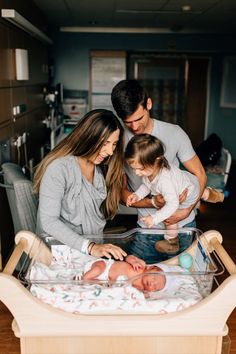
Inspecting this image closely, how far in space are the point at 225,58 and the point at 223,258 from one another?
239 inches

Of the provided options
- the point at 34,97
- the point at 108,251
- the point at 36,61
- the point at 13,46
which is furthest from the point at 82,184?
the point at 36,61

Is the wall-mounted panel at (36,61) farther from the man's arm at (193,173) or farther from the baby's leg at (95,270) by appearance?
the baby's leg at (95,270)

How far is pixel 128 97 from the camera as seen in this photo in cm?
175

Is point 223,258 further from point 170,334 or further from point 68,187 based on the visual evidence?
point 68,187

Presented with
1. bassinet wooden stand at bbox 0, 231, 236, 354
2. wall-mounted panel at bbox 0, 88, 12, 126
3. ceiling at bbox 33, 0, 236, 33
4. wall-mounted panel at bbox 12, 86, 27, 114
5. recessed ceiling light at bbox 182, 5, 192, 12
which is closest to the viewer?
bassinet wooden stand at bbox 0, 231, 236, 354

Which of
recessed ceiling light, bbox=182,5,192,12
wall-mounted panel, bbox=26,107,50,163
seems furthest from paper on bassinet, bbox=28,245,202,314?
recessed ceiling light, bbox=182,5,192,12

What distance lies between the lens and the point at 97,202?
1764 mm

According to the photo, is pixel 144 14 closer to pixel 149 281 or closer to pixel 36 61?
pixel 36 61

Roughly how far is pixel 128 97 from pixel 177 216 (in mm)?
635

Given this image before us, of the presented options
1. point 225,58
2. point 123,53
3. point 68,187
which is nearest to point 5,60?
point 68,187

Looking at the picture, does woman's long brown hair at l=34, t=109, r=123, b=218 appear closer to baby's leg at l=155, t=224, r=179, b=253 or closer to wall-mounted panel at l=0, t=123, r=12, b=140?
baby's leg at l=155, t=224, r=179, b=253

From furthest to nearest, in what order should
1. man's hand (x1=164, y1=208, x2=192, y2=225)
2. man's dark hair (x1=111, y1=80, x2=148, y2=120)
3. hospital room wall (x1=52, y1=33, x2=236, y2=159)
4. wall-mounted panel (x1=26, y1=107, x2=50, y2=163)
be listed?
hospital room wall (x1=52, y1=33, x2=236, y2=159)
wall-mounted panel (x1=26, y1=107, x2=50, y2=163)
man's hand (x1=164, y1=208, x2=192, y2=225)
man's dark hair (x1=111, y1=80, x2=148, y2=120)

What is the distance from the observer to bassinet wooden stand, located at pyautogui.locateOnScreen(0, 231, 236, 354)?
50.2 inches

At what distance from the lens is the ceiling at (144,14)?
4.31 meters
